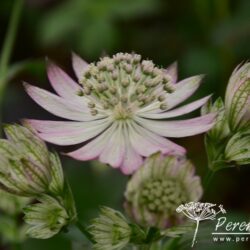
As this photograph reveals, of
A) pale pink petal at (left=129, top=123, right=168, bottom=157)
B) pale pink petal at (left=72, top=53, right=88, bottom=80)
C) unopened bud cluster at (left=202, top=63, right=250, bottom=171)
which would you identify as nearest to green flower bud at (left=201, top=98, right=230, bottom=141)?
unopened bud cluster at (left=202, top=63, right=250, bottom=171)

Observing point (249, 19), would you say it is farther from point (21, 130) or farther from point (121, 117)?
point (21, 130)

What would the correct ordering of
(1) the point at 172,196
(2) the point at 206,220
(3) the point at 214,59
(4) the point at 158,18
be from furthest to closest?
(4) the point at 158,18
(3) the point at 214,59
(2) the point at 206,220
(1) the point at 172,196

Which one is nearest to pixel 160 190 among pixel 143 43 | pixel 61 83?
pixel 61 83

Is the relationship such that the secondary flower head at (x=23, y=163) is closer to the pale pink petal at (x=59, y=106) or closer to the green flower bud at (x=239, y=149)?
the pale pink petal at (x=59, y=106)

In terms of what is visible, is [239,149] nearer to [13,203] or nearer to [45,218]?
[45,218]

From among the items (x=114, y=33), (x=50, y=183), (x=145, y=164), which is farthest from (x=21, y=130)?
(x=114, y=33)

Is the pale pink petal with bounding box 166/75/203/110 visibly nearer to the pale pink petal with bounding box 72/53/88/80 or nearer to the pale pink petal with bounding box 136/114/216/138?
the pale pink petal with bounding box 136/114/216/138

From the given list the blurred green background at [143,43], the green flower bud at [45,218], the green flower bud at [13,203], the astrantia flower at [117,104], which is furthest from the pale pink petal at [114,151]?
the blurred green background at [143,43]
